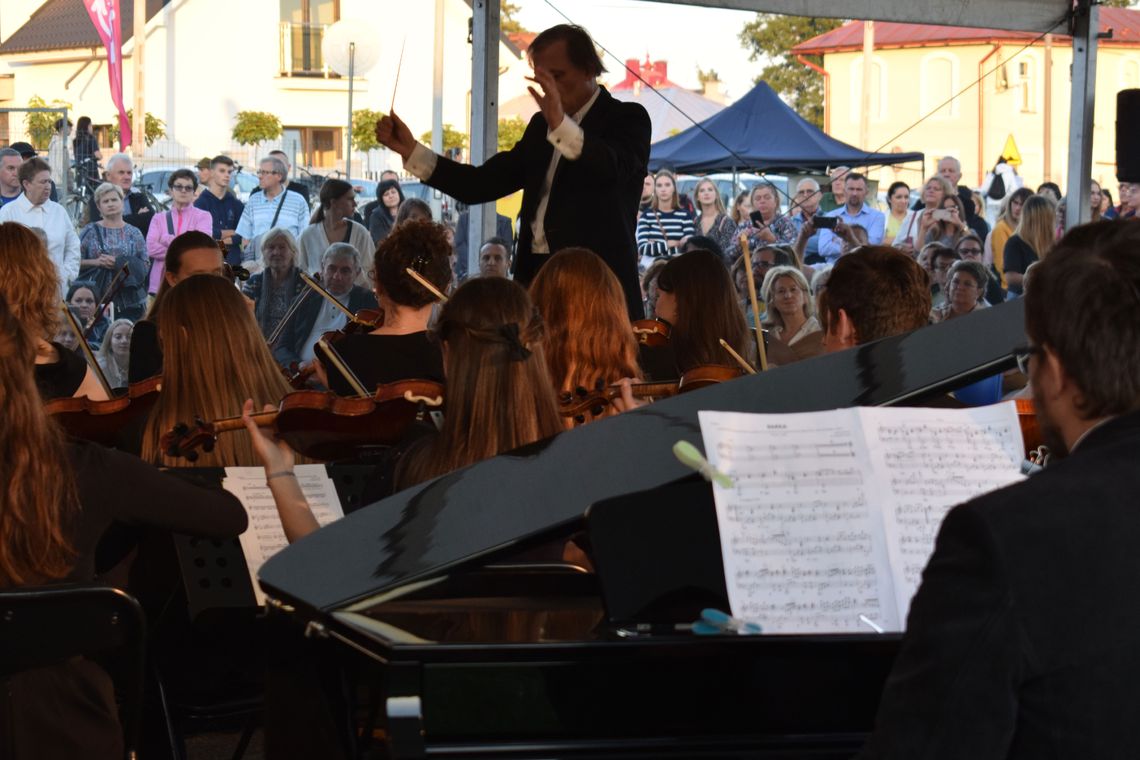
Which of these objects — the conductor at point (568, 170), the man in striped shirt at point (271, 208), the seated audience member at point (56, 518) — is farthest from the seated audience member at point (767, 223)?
the seated audience member at point (56, 518)

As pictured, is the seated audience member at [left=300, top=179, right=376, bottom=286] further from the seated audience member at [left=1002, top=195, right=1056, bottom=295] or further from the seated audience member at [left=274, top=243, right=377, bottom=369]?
the seated audience member at [left=1002, top=195, right=1056, bottom=295]

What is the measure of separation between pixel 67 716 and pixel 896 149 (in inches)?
402

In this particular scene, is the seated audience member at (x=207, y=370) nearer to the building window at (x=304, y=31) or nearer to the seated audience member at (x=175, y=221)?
the seated audience member at (x=175, y=221)

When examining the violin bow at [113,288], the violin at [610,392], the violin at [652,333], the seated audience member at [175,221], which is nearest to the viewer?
the violin at [610,392]

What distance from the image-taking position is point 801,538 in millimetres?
1819

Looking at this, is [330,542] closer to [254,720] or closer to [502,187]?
[254,720]

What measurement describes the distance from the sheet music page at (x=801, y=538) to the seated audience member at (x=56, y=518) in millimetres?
1039

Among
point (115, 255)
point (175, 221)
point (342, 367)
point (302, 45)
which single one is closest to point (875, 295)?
point (342, 367)

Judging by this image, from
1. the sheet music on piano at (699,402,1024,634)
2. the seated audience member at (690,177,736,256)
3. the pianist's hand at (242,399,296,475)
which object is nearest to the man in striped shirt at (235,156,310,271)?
the seated audience member at (690,177,736,256)

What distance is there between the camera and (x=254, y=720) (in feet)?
10.0

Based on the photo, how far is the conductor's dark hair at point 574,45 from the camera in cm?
464

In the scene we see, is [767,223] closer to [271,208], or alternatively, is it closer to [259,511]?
[271,208]

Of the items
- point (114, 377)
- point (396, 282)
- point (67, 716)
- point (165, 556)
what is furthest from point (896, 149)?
point (67, 716)

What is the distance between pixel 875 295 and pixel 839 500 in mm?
1589
